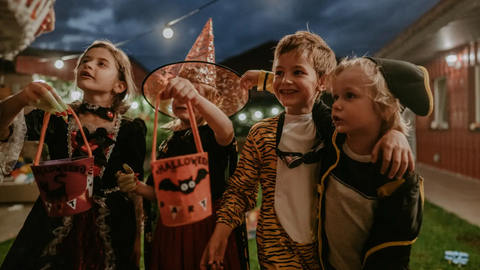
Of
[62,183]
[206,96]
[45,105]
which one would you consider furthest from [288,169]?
[45,105]

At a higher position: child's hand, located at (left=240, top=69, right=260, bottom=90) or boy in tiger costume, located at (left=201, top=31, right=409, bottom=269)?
child's hand, located at (left=240, top=69, right=260, bottom=90)

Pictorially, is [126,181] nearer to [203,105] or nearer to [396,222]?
[203,105]

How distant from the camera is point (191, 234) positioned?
1227mm

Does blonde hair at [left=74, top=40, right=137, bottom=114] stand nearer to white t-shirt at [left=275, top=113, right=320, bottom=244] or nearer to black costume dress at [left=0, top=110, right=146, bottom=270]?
black costume dress at [left=0, top=110, right=146, bottom=270]

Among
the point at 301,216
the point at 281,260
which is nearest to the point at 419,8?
the point at 301,216

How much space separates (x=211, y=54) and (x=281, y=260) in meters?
0.97

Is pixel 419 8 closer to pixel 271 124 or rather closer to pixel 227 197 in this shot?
pixel 271 124

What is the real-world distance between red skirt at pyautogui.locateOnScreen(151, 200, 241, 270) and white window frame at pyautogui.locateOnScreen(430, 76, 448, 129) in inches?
209

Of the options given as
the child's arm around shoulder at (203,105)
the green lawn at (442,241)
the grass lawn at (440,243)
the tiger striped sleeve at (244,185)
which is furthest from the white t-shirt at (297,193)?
the green lawn at (442,241)

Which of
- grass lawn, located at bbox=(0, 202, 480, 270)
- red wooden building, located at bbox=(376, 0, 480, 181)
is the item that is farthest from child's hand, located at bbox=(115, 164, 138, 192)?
red wooden building, located at bbox=(376, 0, 480, 181)

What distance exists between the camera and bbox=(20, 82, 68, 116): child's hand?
100 centimetres

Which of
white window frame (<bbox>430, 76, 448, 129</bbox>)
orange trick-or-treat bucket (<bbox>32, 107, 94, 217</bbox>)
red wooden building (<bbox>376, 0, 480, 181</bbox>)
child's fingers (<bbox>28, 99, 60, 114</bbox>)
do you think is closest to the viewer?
orange trick-or-treat bucket (<bbox>32, 107, 94, 217</bbox>)

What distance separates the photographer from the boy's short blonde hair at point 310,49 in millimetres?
1206

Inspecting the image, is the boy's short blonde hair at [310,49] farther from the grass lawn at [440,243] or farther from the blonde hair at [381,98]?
the grass lawn at [440,243]
